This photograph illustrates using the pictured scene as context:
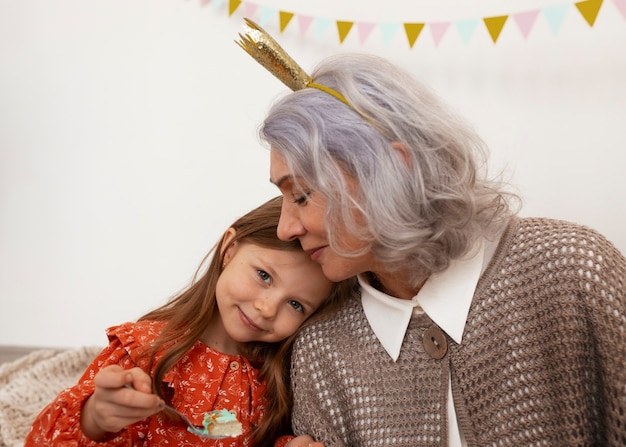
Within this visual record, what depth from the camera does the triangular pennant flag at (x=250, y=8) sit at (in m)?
1.95

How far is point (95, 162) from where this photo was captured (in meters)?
2.15

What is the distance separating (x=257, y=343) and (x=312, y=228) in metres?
0.41

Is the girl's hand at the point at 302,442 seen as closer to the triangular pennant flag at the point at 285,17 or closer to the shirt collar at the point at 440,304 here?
the shirt collar at the point at 440,304

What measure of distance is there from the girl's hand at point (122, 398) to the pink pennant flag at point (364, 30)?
3.63ft

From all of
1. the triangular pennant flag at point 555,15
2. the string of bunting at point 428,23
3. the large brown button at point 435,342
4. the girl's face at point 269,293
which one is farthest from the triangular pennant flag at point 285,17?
the large brown button at point 435,342

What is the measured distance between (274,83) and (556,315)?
110cm

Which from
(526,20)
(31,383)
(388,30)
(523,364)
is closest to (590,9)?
(526,20)

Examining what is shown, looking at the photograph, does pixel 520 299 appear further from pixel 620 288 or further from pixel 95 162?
pixel 95 162

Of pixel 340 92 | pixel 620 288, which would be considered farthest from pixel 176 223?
pixel 620 288

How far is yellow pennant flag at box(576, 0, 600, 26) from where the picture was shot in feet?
5.01

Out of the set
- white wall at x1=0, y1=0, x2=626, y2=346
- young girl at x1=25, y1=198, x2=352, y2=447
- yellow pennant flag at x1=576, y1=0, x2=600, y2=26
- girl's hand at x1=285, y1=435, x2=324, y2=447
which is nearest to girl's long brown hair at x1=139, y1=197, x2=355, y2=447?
young girl at x1=25, y1=198, x2=352, y2=447

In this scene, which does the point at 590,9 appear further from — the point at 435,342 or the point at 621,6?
the point at 435,342

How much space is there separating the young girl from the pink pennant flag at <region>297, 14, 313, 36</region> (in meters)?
0.63

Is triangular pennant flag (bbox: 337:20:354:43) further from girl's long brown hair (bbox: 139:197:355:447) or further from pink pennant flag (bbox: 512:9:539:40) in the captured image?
girl's long brown hair (bbox: 139:197:355:447)
